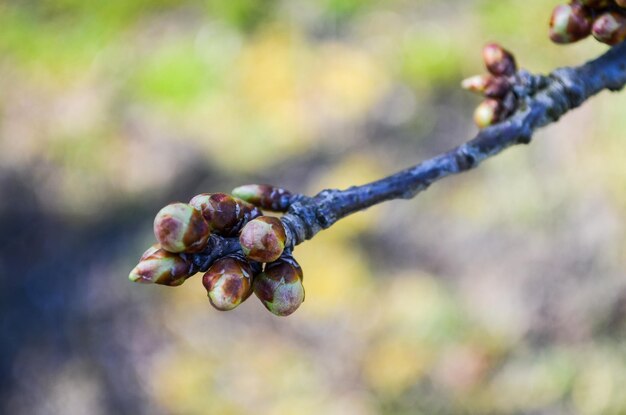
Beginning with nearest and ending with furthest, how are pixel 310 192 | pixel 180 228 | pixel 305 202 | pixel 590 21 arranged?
pixel 180 228 → pixel 305 202 → pixel 590 21 → pixel 310 192

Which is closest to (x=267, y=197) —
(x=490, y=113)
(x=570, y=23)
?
(x=490, y=113)

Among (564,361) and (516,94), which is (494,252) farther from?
(516,94)

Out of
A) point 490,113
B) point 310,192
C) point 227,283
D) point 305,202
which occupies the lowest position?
point 227,283

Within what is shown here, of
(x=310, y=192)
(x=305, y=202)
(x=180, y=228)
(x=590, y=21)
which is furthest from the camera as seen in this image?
(x=310, y=192)

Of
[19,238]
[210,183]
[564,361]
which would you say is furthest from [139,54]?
[564,361]

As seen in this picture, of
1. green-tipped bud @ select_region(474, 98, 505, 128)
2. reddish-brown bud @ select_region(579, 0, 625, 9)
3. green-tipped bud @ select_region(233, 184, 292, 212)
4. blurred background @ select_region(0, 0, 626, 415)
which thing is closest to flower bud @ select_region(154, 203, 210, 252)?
green-tipped bud @ select_region(233, 184, 292, 212)

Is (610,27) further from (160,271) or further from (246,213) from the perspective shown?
(160,271)

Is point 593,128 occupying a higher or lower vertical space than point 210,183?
lower
